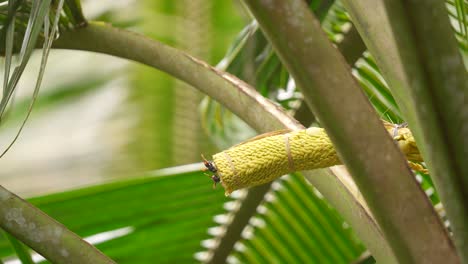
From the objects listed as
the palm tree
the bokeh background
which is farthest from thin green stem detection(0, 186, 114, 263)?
the bokeh background

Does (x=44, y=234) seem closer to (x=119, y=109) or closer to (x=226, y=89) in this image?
(x=226, y=89)

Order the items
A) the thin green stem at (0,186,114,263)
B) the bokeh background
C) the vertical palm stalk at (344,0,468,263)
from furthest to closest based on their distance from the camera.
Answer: the bokeh background, the thin green stem at (0,186,114,263), the vertical palm stalk at (344,0,468,263)

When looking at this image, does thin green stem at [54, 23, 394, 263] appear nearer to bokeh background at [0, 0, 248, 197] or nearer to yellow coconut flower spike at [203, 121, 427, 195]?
yellow coconut flower spike at [203, 121, 427, 195]

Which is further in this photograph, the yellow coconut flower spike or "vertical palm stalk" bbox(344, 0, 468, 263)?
the yellow coconut flower spike

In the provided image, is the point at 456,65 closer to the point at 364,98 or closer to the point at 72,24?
the point at 364,98

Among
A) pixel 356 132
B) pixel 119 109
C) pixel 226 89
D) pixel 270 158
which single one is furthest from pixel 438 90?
pixel 119 109

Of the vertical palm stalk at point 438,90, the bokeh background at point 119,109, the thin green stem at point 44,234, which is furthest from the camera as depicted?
the bokeh background at point 119,109

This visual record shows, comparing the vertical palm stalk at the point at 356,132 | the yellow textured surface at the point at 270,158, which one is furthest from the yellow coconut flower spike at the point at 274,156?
the vertical palm stalk at the point at 356,132

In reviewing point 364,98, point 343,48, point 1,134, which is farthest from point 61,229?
point 1,134

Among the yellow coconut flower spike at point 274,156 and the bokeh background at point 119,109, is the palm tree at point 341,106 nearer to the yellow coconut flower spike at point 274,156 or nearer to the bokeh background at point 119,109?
the yellow coconut flower spike at point 274,156
